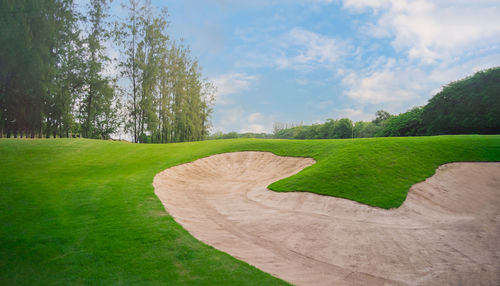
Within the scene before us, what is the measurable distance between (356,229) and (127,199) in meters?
9.43

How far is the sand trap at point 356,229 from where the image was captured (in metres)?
6.85

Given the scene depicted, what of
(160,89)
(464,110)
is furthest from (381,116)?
(160,89)

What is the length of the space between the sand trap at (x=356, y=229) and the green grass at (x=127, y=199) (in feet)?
2.96

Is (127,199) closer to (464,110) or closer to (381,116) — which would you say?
(464,110)

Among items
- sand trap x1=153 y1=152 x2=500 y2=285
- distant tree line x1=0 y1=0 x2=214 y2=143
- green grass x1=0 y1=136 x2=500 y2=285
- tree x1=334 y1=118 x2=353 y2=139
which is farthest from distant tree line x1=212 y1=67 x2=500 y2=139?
distant tree line x1=0 y1=0 x2=214 y2=143

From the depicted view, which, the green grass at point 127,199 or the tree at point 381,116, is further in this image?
the tree at point 381,116

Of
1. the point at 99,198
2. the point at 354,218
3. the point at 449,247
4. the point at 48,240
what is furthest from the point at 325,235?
the point at 99,198

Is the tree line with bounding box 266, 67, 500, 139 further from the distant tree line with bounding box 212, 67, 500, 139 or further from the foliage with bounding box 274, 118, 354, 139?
the foliage with bounding box 274, 118, 354, 139

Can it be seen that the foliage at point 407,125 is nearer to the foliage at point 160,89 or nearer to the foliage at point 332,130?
the foliage at point 332,130

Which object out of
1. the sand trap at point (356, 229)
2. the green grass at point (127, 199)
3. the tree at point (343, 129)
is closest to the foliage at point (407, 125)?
the tree at point (343, 129)

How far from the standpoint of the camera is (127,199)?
11.0 meters

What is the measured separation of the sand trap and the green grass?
90 centimetres

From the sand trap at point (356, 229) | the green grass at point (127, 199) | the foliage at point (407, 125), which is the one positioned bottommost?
the sand trap at point (356, 229)

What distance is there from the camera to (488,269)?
7270mm
